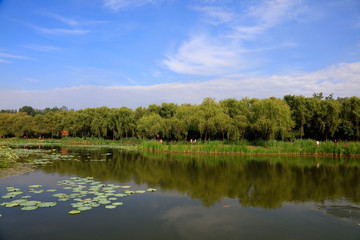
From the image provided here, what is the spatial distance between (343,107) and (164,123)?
28.8 m

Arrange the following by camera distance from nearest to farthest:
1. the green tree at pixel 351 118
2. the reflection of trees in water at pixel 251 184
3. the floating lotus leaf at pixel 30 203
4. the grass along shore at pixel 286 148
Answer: the floating lotus leaf at pixel 30 203, the reflection of trees in water at pixel 251 184, the grass along shore at pixel 286 148, the green tree at pixel 351 118

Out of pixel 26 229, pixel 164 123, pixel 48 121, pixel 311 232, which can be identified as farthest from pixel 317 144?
pixel 48 121

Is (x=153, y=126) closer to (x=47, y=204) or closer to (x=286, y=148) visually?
(x=286, y=148)

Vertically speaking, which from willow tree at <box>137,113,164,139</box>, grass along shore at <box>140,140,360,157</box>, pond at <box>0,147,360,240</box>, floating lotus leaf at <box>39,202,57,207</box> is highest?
willow tree at <box>137,113,164,139</box>

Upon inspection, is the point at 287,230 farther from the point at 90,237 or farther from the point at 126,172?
Result: the point at 126,172

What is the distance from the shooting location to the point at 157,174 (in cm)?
1633

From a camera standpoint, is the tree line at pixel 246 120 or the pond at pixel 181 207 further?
the tree line at pixel 246 120

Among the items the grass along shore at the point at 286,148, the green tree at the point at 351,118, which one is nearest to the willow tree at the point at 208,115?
the grass along shore at the point at 286,148

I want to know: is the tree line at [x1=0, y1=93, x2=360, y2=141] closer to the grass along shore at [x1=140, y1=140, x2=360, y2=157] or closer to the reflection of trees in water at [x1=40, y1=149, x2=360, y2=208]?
the grass along shore at [x1=140, y1=140, x2=360, y2=157]

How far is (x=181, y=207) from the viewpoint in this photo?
30.9 ft

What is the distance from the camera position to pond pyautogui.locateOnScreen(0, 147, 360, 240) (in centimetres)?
713

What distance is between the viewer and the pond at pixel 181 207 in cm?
713

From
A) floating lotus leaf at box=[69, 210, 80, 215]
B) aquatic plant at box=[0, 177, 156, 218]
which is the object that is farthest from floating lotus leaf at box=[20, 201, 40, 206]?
floating lotus leaf at box=[69, 210, 80, 215]

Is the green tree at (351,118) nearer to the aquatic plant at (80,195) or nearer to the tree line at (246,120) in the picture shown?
the tree line at (246,120)
